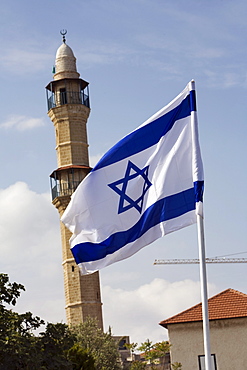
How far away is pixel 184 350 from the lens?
120ft

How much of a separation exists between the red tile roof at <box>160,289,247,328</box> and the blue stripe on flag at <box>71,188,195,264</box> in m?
24.1

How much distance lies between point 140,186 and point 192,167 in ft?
3.65

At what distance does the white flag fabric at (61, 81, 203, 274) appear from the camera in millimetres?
13180

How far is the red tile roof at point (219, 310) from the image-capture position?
37188 mm

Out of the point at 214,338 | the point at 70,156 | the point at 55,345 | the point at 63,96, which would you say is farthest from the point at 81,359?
the point at 63,96

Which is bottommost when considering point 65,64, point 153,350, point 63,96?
point 153,350

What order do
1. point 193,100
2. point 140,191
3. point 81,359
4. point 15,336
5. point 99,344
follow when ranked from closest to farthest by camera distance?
point 193,100 → point 140,191 → point 15,336 → point 81,359 → point 99,344

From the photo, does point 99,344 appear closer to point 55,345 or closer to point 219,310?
point 219,310

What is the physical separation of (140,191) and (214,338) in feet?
81.8

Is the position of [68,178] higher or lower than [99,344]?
higher

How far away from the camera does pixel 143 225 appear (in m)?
13.4

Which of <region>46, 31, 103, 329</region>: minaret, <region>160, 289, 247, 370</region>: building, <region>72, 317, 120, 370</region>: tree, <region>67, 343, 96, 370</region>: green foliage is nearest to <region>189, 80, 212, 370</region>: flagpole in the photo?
<region>67, 343, 96, 370</region>: green foliage

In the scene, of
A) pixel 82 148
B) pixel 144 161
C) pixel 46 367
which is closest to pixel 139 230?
pixel 144 161

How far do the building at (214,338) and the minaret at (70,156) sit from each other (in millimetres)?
16765
